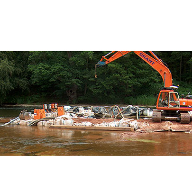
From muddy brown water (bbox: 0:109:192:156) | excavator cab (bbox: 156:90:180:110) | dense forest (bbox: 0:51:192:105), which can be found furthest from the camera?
dense forest (bbox: 0:51:192:105)

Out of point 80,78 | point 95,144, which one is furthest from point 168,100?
point 80,78

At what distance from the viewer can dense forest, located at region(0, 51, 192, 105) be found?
3238 cm

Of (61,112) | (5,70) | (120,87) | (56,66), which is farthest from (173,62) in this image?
(61,112)

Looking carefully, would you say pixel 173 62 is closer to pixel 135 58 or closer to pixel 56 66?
pixel 135 58

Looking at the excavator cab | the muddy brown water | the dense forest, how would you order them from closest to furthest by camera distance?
1. the muddy brown water
2. the excavator cab
3. the dense forest

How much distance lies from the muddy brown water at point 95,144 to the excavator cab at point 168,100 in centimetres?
256

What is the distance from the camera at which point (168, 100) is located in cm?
1332

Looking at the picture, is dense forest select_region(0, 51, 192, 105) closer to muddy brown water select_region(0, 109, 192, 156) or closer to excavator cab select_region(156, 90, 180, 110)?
excavator cab select_region(156, 90, 180, 110)

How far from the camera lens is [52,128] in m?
12.9

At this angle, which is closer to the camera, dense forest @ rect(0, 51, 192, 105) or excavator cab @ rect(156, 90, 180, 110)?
excavator cab @ rect(156, 90, 180, 110)

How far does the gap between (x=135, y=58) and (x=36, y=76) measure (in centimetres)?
1376

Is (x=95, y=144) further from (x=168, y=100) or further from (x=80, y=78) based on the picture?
(x=80, y=78)

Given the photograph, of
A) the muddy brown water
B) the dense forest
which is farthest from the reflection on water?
the dense forest

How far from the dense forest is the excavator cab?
17.0 m
